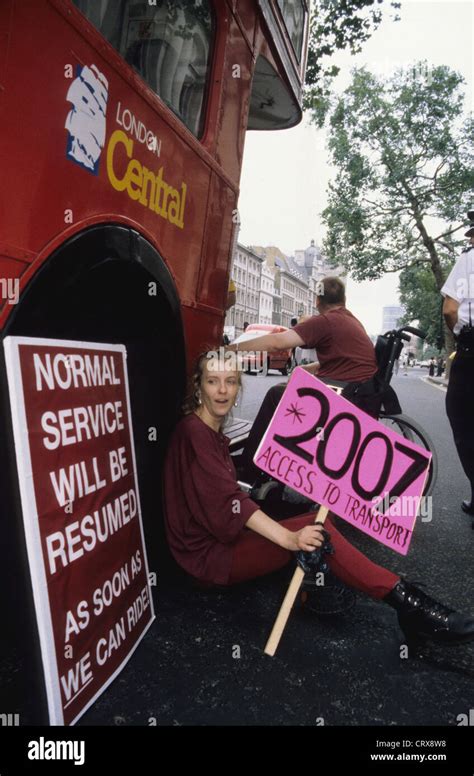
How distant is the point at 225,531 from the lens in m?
2.24

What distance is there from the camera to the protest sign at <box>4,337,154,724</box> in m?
1.56

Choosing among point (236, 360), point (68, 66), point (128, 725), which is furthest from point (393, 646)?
point (68, 66)

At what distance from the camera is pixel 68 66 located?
1.57 m

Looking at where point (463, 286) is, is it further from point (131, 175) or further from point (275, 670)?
point (275, 670)

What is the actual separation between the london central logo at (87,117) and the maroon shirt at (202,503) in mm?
1130

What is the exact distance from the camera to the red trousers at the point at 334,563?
2.26 m

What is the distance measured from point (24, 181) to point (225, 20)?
1761 mm

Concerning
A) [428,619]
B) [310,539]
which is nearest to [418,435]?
[428,619]

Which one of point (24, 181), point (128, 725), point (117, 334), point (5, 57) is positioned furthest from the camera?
point (117, 334)

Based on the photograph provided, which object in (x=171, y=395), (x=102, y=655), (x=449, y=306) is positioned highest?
(x=449, y=306)

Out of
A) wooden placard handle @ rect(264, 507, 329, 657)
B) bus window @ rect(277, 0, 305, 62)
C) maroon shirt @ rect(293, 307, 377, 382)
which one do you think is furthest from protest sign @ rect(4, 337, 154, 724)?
bus window @ rect(277, 0, 305, 62)

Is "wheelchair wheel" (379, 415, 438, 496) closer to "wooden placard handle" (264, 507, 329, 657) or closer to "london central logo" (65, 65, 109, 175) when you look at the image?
"wooden placard handle" (264, 507, 329, 657)

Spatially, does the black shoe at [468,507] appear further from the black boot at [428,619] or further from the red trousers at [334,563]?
the red trousers at [334,563]
